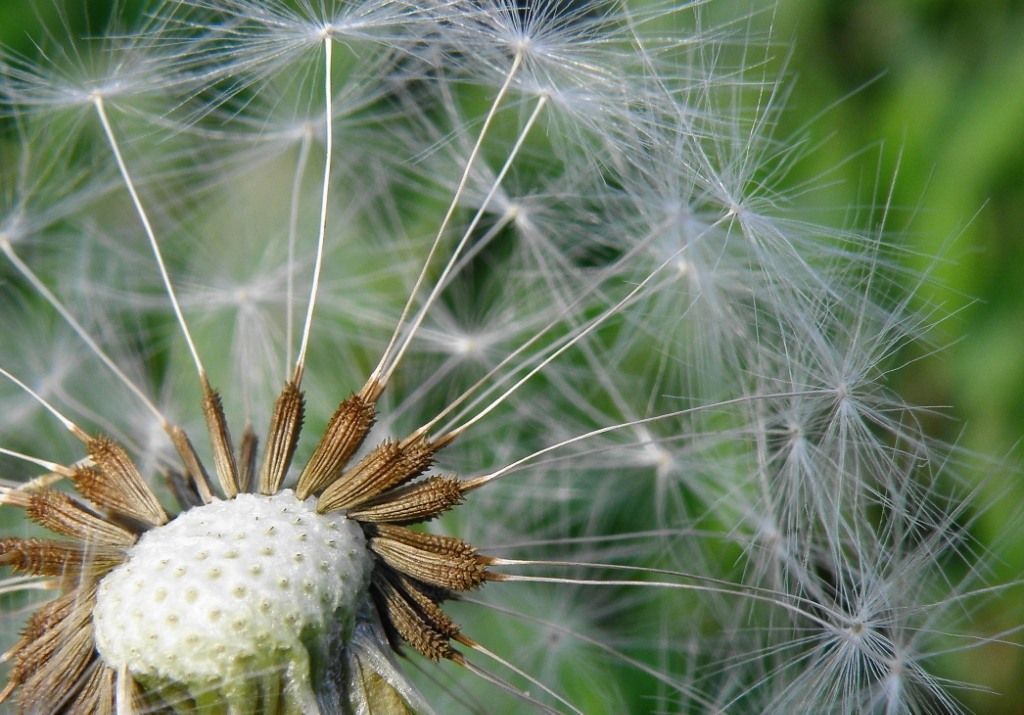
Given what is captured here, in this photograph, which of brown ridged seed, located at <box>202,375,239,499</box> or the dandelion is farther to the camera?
brown ridged seed, located at <box>202,375,239,499</box>

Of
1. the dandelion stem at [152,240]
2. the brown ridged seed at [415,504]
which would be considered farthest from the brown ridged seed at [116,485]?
the brown ridged seed at [415,504]

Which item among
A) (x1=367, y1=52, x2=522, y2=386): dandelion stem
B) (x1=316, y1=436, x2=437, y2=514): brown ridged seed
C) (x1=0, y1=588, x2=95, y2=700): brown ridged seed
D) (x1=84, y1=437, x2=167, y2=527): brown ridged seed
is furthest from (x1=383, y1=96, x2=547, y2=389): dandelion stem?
(x1=0, y1=588, x2=95, y2=700): brown ridged seed

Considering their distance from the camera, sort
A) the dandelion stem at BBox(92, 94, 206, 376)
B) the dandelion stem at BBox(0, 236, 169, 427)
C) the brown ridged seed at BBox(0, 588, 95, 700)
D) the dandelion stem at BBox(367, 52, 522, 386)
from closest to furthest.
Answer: the brown ridged seed at BBox(0, 588, 95, 700)
the dandelion stem at BBox(367, 52, 522, 386)
the dandelion stem at BBox(92, 94, 206, 376)
the dandelion stem at BBox(0, 236, 169, 427)

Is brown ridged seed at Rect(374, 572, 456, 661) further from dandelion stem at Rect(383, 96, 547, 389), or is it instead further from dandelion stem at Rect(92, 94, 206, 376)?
dandelion stem at Rect(92, 94, 206, 376)

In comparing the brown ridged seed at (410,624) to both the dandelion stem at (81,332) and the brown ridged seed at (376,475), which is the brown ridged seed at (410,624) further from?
the dandelion stem at (81,332)

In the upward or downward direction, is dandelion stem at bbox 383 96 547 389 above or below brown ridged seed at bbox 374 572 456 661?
above

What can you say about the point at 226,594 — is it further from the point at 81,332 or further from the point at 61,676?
the point at 81,332

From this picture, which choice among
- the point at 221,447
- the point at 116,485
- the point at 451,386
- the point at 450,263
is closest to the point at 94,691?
the point at 116,485
